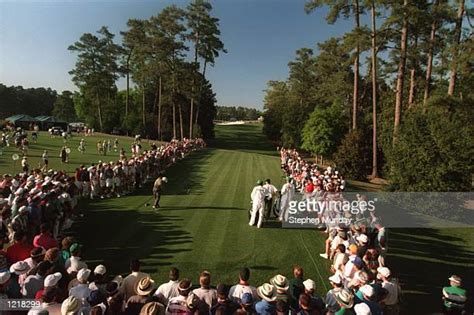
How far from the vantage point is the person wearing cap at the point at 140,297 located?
6.14 meters

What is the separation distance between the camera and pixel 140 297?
6352mm

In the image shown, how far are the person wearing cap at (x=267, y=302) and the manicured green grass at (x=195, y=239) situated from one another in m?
3.15

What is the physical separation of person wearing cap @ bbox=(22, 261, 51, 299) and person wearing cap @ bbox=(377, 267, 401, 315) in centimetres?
663

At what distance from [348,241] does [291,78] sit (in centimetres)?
6197

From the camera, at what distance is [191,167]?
97.1 feet

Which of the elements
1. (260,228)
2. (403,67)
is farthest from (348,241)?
(403,67)

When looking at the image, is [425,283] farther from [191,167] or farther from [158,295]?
[191,167]

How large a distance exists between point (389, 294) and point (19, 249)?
817 cm

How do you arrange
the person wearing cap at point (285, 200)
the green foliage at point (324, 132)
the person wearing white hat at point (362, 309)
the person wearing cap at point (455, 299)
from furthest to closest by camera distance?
1. the green foliage at point (324, 132)
2. the person wearing cap at point (285, 200)
3. the person wearing cap at point (455, 299)
4. the person wearing white hat at point (362, 309)

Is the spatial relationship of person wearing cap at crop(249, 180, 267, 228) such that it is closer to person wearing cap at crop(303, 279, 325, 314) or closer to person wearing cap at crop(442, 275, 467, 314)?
person wearing cap at crop(303, 279, 325, 314)

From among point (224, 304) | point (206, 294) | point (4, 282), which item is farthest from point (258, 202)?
point (4, 282)

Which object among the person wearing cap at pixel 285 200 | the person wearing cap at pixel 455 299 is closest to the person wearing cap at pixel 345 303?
the person wearing cap at pixel 455 299

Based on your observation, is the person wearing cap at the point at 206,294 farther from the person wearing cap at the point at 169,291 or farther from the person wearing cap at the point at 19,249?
the person wearing cap at the point at 19,249

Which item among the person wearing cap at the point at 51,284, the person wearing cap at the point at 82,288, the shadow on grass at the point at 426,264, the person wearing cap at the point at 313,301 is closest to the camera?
the person wearing cap at the point at 51,284
